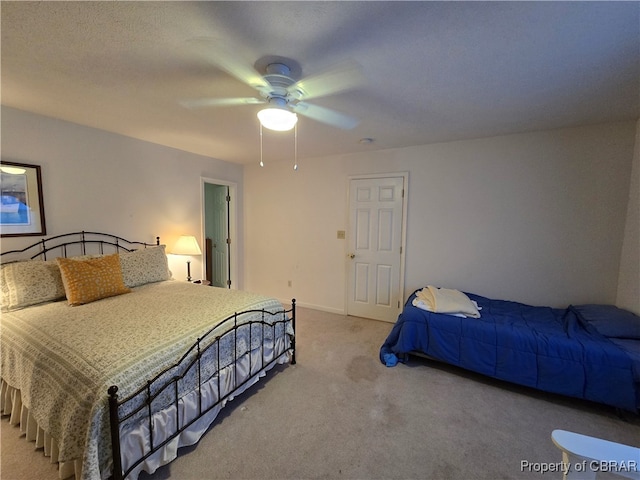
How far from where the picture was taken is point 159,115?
2551mm

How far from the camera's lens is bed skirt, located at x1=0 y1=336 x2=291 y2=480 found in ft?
4.83

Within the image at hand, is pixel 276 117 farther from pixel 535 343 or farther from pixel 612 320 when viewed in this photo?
pixel 612 320

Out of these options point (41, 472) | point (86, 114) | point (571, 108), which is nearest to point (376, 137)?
point (571, 108)

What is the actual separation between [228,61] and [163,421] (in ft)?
7.11

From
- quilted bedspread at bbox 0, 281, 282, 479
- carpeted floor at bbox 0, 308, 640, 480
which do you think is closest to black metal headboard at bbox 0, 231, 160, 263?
quilted bedspread at bbox 0, 281, 282, 479

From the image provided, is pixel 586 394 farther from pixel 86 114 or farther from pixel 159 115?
pixel 86 114

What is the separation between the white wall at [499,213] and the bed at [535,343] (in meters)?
0.44

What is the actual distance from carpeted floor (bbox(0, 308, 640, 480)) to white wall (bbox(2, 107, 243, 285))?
188 cm

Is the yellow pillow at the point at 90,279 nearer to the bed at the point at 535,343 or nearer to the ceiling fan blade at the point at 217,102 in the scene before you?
the ceiling fan blade at the point at 217,102

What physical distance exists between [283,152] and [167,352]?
303cm

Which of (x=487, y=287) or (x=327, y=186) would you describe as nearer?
(x=487, y=287)

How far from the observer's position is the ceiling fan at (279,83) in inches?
65.3

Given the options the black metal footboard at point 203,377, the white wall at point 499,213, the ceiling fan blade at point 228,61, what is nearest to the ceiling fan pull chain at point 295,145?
the white wall at point 499,213

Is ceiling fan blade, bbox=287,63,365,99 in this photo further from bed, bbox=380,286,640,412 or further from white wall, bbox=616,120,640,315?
white wall, bbox=616,120,640,315
